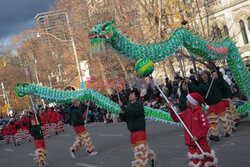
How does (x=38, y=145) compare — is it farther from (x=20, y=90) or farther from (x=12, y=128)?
(x=12, y=128)

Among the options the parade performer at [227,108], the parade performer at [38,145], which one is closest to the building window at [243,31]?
the parade performer at [227,108]

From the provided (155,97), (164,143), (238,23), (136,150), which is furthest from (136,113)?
(238,23)

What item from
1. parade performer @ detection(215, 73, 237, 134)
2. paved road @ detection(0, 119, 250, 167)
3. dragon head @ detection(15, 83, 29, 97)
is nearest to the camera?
paved road @ detection(0, 119, 250, 167)

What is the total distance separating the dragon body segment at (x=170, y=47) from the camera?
40.4ft

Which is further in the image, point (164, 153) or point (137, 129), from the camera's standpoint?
point (164, 153)

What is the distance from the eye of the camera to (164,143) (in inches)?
487

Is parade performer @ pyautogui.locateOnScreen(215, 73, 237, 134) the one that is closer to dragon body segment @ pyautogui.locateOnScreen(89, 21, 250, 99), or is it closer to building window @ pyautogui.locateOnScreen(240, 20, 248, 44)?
dragon body segment @ pyautogui.locateOnScreen(89, 21, 250, 99)

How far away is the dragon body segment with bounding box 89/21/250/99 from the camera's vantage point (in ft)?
40.4

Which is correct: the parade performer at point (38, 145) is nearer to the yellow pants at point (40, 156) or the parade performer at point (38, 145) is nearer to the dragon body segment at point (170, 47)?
the yellow pants at point (40, 156)

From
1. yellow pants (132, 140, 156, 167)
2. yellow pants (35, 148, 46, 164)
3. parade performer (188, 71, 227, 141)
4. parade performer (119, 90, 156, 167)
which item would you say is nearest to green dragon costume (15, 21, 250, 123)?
yellow pants (35, 148, 46, 164)

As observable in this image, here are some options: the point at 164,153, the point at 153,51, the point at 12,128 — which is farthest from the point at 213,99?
the point at 12,128

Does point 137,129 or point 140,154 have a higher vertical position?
point 137,129

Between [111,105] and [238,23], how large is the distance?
2483 cm

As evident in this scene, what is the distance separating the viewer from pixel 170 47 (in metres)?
13.1
